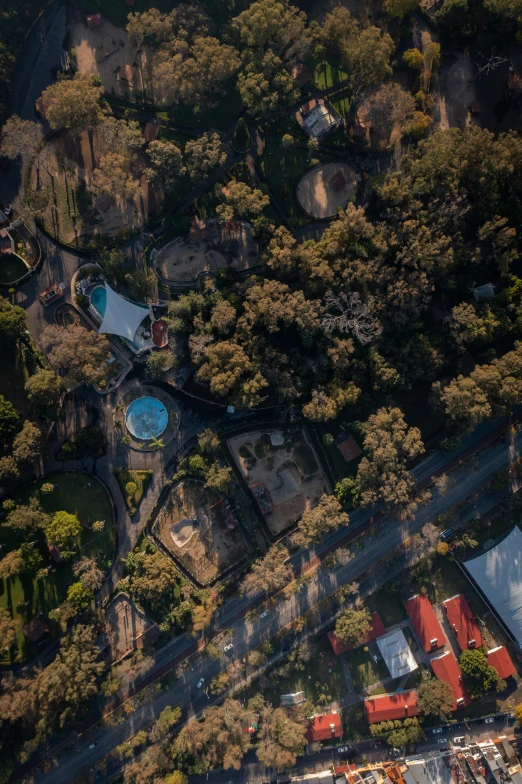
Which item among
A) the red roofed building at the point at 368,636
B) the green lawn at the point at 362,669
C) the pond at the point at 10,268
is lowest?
the green lawn at the point at 362,669

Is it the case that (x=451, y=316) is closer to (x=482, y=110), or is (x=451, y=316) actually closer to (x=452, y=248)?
(x=452, y=248)

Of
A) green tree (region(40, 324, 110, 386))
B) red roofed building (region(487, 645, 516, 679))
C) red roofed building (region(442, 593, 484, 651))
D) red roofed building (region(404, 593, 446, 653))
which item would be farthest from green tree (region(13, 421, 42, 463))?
red roofed building (region(487, 645, 516, 679))

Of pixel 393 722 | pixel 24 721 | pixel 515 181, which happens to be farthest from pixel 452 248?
pixel 24 721

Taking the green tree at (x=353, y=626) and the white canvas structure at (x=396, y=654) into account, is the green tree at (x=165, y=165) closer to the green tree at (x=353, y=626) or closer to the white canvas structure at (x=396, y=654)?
the green tree at (x=353, y=626)

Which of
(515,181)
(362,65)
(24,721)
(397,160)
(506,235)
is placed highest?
(362,65)

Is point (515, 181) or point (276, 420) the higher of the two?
point (515, 181)

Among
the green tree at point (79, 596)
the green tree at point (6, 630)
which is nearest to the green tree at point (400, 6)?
the green tree at point (79, 596)

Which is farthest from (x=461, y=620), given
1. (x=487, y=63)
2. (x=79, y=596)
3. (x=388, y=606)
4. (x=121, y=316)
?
(x=487, y=63)

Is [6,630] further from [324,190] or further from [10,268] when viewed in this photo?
[324,190]
